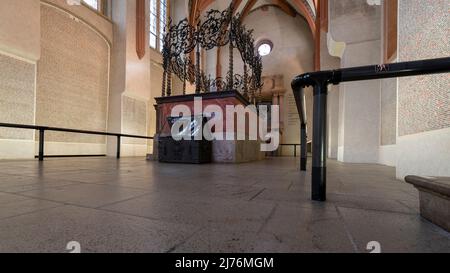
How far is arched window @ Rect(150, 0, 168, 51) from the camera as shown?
1059 centimetres

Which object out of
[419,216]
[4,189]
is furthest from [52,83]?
[419,216]

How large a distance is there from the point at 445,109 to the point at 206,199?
1732mm

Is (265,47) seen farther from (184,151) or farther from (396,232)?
(396,232)

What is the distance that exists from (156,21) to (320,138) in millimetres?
11670

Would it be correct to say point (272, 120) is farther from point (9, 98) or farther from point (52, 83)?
point (9, 98)

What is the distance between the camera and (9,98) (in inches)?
211

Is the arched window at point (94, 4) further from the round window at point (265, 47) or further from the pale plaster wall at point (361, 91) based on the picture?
the round window at point (265, 47)

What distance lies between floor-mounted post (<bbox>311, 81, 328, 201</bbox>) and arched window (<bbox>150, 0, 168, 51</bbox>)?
11.0 m

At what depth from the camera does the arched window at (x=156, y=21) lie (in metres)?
10.6

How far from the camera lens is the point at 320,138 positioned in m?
1.14

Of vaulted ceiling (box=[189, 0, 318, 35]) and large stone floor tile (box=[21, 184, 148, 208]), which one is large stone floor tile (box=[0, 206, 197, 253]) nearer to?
large stone floor tile (box=[21, 184, 148, 208])

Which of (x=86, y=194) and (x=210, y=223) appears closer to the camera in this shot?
(x=210, y=223)

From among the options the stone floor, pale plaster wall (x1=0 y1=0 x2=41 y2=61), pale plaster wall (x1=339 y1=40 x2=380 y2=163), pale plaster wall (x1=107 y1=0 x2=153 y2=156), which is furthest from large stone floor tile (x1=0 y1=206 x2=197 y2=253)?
pale plaster wall (x1=107 y1=0 x2=153 y2=156)

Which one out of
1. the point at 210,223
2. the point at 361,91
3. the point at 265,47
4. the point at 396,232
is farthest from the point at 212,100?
the point at 265,47
